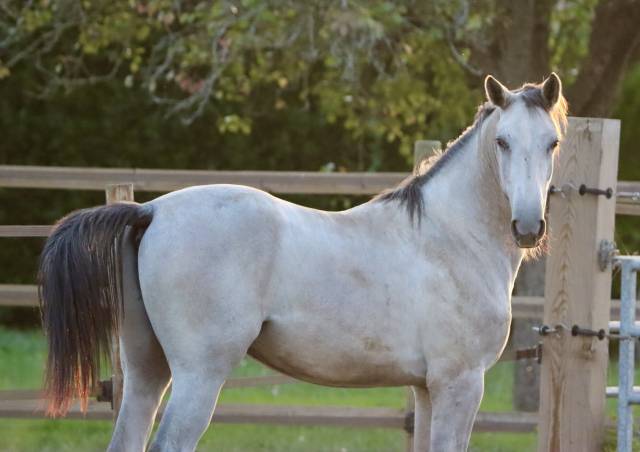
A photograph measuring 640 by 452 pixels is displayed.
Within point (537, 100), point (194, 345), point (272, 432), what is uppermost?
point (537, 100)

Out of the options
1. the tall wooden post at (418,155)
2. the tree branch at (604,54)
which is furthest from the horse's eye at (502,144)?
the tree branch at (604,54)

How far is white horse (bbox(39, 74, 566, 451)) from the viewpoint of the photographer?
3875 millimetres

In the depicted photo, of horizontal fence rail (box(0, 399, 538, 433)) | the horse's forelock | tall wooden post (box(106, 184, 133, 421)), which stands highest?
the horse's forelock

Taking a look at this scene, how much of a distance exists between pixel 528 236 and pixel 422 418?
2.95 ft

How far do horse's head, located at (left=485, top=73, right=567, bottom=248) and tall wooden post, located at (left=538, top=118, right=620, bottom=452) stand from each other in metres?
0.75

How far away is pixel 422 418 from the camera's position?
14.3ft

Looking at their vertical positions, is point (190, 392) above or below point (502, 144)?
below

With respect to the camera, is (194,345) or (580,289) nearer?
(194,345)

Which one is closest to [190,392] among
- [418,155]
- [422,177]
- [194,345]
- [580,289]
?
[194,345]

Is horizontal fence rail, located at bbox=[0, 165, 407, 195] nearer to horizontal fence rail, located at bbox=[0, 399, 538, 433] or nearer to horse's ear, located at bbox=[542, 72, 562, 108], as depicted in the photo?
horizontal fence rail, located at bbox=[0, 399, 538, 433]

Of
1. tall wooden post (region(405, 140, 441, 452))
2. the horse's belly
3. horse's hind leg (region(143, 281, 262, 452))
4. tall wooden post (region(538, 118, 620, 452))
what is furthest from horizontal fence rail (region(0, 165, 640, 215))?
horse's hind leg (region(143, 281, 262, 452))

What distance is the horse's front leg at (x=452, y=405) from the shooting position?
413 cm

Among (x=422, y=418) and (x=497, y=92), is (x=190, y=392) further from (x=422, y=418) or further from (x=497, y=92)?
(x=497, y=92)

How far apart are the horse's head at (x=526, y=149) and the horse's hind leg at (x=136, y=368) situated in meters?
1.36
